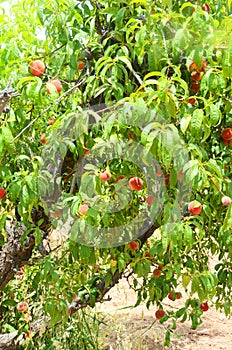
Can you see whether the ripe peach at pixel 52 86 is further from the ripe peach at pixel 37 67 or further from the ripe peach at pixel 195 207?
the ripe peach at pixel 195 207

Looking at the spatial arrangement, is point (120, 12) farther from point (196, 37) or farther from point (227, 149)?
point (227, 149)

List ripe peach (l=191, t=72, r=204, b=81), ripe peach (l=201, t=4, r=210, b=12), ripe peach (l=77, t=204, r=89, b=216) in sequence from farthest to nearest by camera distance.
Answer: ripe peach (l=201, t=4, r=210, b=12) < ripe peach (l=191, t=72, r=204, b=81) < ripe peach (l=77, t=204, r=89, b=216)

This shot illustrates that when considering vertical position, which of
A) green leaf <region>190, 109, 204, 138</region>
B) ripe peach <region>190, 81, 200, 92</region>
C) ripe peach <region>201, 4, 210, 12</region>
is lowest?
ripe peach <region>190, 81, 200, 92</region>

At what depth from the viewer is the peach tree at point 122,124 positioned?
140 cm

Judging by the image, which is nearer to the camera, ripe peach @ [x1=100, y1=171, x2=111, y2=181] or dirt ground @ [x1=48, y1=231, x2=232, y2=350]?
ripe peach @ [x1=100, y1=171, x2=111, y2=181]

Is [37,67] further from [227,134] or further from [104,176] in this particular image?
[227,134]

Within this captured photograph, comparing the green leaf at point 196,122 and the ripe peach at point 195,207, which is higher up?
the green leaf at point 196,122

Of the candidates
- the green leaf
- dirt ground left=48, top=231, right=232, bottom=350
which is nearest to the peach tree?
the green leaf

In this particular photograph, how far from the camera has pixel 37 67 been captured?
5.41 ft

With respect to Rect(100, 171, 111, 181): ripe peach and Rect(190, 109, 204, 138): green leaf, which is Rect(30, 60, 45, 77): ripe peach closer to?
Rect(100, 171, 111, 181): ripe peach

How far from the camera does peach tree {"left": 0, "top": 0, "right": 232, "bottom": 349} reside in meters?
1.40

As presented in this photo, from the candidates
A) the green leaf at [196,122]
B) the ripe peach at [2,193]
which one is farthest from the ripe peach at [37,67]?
the green leaf at [196,122]

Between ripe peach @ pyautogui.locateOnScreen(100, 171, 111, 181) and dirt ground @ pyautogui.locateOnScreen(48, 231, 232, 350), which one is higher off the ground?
ripe peach @ pyautogui.locateOnScreen(100, 171, 111, 181)

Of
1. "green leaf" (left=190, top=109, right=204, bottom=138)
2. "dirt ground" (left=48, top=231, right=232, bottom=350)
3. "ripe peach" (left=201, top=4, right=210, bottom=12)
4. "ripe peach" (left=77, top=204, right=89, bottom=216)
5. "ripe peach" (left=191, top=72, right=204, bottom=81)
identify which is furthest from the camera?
"dirt ground" (left=48, top=231, right=232, bottom=350)
